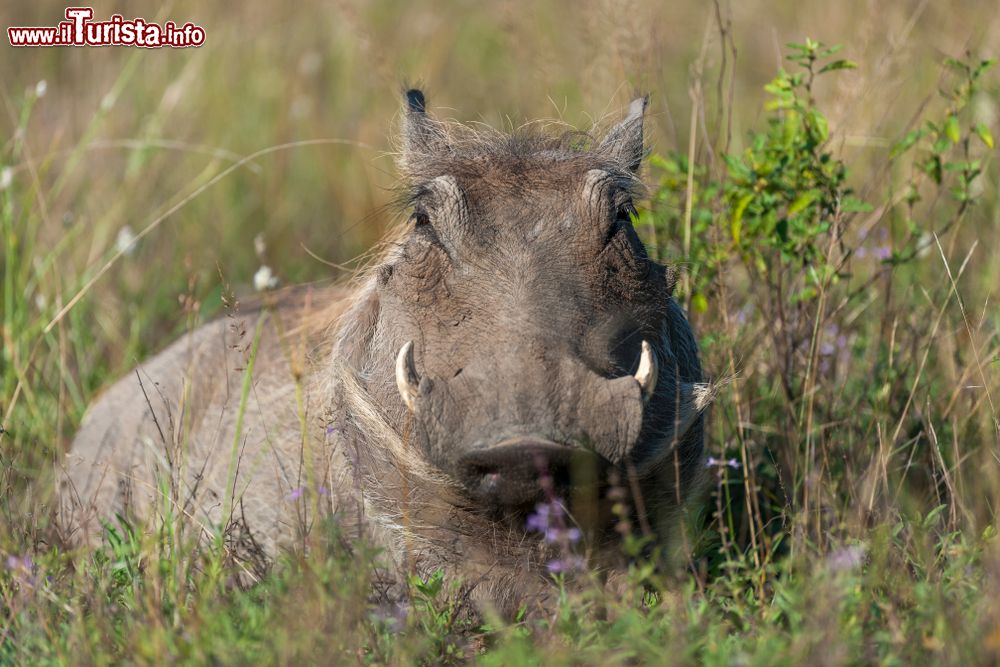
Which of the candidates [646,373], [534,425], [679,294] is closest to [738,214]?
[679,294]

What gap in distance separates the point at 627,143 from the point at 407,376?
125cm

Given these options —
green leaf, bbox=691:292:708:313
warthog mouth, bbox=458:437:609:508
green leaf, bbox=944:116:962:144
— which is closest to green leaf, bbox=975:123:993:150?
green leaf, bbox=944:116:962:144

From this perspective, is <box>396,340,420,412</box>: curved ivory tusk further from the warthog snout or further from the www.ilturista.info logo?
the www.ilturista.info logo

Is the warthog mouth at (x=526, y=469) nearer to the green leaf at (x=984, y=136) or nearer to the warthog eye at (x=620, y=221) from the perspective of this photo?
the warthog eye at (x=620, y=221)

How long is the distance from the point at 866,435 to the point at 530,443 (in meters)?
Result: 1.79

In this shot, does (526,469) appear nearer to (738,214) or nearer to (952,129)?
(738,214)

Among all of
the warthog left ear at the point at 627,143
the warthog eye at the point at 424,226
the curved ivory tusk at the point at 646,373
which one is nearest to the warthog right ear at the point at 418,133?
the warthog eye at the point at 424,226

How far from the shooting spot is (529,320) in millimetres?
2969

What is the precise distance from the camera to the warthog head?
2.75 m

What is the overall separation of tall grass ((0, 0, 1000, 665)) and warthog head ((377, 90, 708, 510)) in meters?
0.29

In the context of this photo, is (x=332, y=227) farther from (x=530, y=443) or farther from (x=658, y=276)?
(x=530, y=443)

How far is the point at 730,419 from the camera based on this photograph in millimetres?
4324

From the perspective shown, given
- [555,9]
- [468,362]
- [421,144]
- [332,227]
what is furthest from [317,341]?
[555,9]

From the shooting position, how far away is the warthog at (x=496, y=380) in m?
2.77
